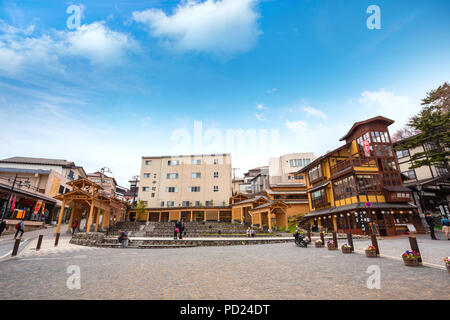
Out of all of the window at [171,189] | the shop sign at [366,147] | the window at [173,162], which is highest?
the window at [173,162]

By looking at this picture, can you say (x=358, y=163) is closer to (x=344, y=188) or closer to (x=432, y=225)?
(x=344, y=188)

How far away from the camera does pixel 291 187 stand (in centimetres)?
4216

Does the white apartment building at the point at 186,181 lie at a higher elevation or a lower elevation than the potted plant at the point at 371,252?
higher

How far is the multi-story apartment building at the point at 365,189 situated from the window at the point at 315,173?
0.41 metres

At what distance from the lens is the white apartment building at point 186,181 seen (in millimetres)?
43969

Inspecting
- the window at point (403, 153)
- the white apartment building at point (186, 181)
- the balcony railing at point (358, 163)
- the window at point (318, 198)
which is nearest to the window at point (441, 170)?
the window at point (403, 153)

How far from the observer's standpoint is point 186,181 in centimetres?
4525

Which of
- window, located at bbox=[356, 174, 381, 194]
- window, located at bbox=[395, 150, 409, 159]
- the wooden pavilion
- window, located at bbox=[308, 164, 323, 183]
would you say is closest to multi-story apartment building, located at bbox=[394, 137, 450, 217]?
window, located at bbox=[395, 150, 409, 159]

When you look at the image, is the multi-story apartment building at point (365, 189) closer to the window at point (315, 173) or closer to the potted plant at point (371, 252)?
the window at point (315, 173)

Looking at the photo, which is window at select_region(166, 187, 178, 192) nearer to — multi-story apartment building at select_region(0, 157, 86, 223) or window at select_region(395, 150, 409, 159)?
multi-story apartment building at select_region(0, 157, 86, 223)

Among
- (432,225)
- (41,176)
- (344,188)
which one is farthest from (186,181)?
(432,225)

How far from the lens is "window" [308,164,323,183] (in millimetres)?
31933
